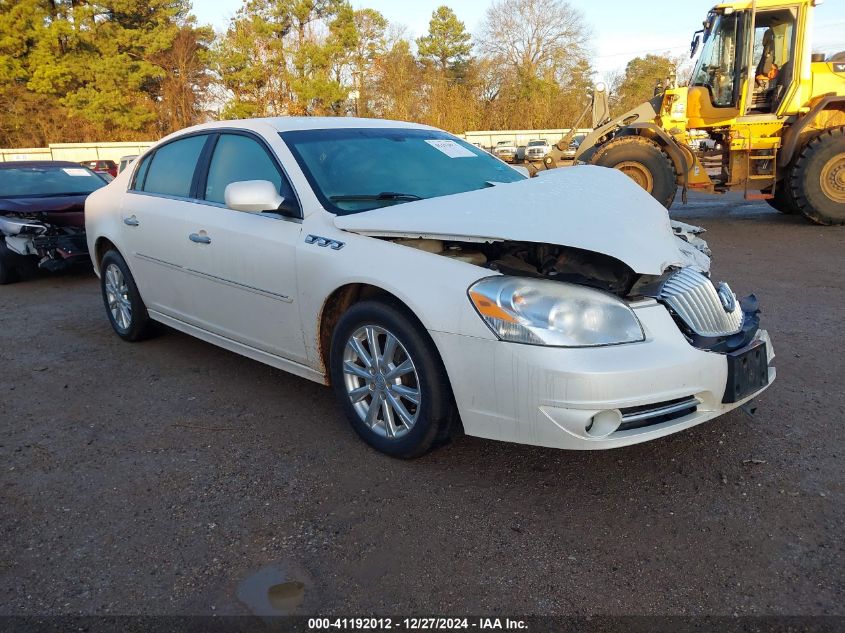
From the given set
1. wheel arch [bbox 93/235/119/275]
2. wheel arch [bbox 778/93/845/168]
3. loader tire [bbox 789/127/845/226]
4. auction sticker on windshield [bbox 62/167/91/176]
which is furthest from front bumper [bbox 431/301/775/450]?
wheel arch [bbox 778/93/845/168]

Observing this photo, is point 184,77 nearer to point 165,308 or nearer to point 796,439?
point 165,308

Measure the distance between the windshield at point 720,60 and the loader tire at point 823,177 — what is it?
1.44 meters

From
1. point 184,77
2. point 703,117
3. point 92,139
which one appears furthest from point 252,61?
point 703,117

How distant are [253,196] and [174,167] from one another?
1561 mm

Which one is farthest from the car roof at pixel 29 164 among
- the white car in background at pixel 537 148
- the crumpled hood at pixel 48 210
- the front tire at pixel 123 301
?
the white car in background at pixel 537 148

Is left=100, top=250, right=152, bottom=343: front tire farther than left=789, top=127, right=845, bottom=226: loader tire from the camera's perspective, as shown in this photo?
No

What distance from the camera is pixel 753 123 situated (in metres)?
9.96

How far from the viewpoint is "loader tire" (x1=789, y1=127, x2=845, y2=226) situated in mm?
9461

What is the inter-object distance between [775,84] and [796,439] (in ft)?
29.1

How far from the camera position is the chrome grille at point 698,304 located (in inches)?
111

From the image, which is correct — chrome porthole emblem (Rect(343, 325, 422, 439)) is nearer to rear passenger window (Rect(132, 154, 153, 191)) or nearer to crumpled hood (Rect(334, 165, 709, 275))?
crumpled hood (Rect(334, 165, 709, 275))

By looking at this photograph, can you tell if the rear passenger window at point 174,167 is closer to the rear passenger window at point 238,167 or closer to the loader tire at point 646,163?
the rear passenger window at point 238,167

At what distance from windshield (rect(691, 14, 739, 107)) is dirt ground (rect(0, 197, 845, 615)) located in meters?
7.53

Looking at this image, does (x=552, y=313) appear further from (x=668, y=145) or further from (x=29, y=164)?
(x=668, y=145)
